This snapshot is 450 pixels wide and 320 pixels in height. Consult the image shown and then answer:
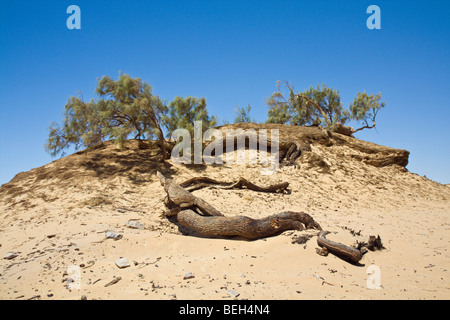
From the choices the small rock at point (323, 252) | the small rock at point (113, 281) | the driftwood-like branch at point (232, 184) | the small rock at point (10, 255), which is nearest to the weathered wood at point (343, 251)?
the small rock at point (323, 252)

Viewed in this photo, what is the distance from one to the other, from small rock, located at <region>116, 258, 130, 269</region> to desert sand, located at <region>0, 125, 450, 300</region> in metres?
0.12

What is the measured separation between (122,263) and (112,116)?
8030 millimetres

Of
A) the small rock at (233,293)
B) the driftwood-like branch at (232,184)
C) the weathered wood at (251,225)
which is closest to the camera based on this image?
the small rock at (233,293)

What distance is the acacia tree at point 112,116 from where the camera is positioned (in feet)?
36.6

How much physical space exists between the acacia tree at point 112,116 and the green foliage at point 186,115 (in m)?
0.59

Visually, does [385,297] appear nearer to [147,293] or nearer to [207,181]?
[147,293]

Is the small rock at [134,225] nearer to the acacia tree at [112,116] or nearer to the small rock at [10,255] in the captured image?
the small rock at [10,255]

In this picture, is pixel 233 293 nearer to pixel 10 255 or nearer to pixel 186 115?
→ pixel 10 255

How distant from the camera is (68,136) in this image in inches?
450

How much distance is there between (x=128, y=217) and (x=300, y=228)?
4.46 meters

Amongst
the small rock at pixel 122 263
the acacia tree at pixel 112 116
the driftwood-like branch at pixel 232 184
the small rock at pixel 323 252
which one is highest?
the acacia tree at pixel 112 116

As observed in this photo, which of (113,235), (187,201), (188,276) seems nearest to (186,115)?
(187,201)

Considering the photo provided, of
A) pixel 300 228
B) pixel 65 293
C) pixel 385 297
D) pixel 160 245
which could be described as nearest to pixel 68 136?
pixel 160 245

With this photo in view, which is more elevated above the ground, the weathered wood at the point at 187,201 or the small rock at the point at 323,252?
the weathered wood at the point at 187,201
